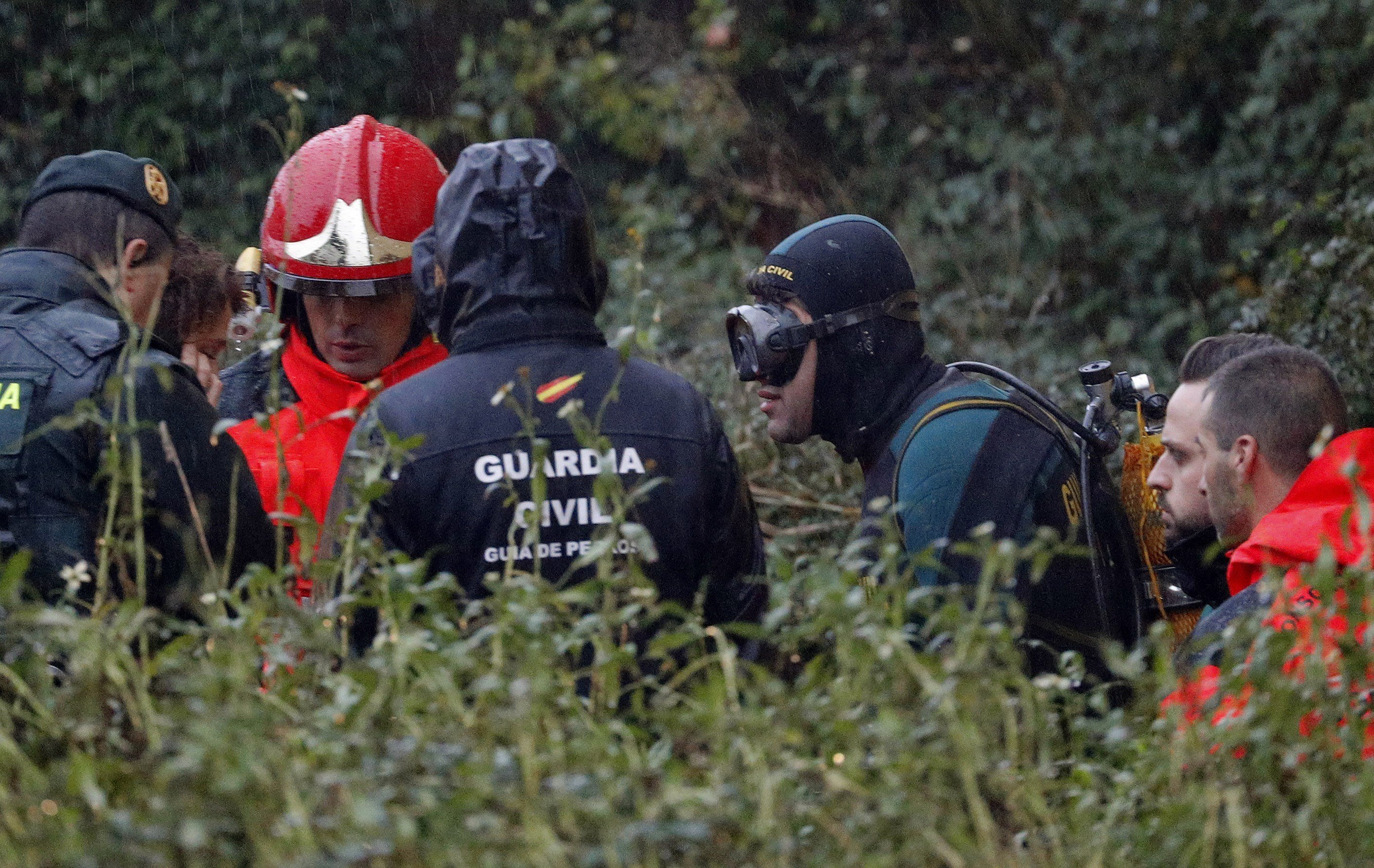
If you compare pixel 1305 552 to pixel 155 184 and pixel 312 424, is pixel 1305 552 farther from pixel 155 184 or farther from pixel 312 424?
pixel 155 184

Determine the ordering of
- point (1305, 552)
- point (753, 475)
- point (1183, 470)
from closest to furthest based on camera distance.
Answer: point (1305, 552), point (1183, 470), point (753, 475)

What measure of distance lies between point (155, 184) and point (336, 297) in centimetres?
46

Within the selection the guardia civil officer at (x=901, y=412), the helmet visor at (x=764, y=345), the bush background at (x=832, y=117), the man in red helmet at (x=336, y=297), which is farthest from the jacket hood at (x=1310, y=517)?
the bush background at (x=832, y=117)

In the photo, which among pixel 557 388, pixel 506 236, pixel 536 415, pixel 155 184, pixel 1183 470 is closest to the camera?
pixel 557 388

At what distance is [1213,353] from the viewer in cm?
371

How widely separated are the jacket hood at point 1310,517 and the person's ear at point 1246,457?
→ 0.30 ft

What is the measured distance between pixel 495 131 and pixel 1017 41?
3.32 meters

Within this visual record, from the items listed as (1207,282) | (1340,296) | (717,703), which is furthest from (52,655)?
(1207,282)

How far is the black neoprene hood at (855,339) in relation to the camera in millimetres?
3561

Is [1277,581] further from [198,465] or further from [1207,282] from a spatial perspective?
[1207,282]

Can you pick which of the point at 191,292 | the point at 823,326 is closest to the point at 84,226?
the point at 191,292

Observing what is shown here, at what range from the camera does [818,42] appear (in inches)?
413

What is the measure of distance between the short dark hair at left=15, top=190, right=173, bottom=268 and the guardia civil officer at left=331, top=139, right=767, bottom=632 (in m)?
0.75

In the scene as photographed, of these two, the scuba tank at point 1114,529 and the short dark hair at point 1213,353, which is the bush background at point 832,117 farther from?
the scuba tank at point 1114,529
